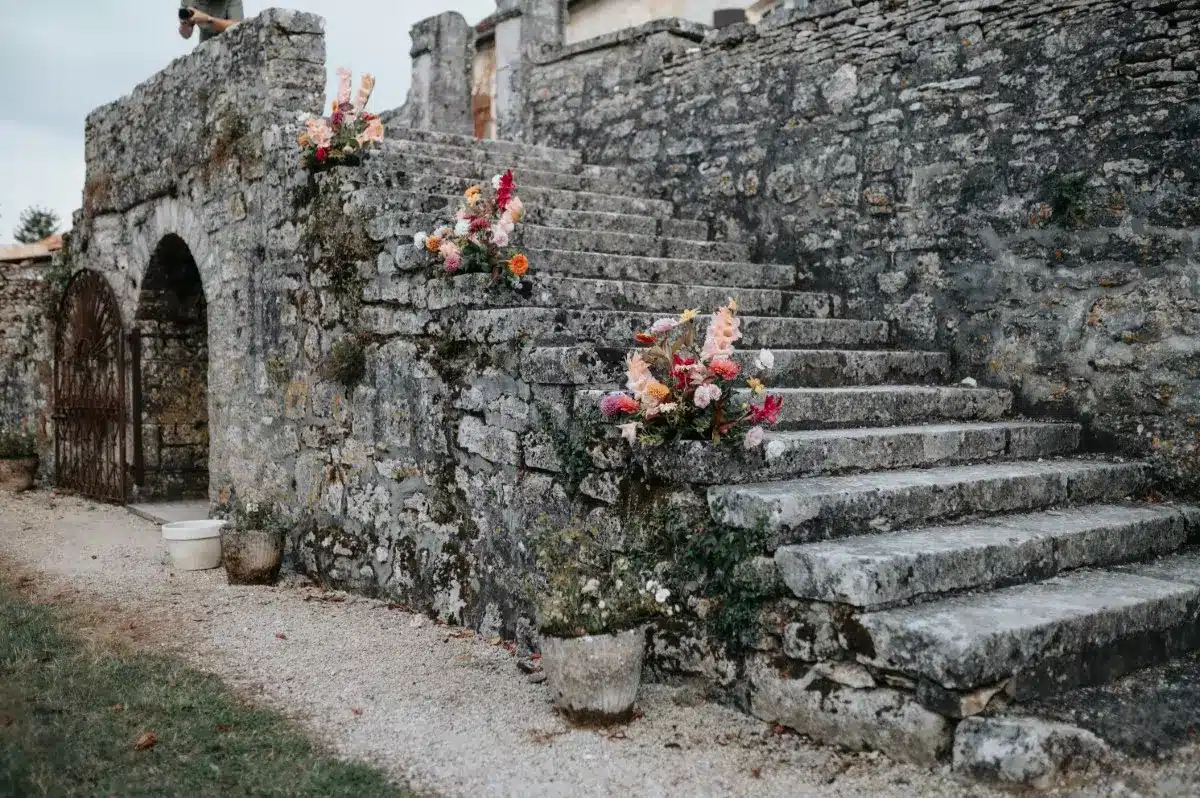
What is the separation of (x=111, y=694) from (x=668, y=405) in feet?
8.22

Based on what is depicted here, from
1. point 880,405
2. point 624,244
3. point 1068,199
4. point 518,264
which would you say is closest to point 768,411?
point 880,405

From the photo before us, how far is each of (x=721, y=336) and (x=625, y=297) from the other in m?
1.74

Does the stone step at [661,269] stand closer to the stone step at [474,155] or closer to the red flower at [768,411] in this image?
the stone step at [474,155]

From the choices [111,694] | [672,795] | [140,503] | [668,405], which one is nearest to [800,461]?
[668,405]

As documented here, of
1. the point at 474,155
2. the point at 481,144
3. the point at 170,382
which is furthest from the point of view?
the point at 170,382

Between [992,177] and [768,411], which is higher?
[992,177]

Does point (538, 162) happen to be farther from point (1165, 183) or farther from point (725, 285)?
point (1165, 183)

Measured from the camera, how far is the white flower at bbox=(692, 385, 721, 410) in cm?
391

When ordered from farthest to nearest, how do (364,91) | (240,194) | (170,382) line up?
(170,382), (240,194), (364,91)

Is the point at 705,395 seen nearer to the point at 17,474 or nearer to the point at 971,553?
the point at 971,553

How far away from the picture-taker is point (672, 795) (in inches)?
126

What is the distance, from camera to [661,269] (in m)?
6.16

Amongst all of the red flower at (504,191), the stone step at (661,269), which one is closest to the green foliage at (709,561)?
the red flower at (504,191)

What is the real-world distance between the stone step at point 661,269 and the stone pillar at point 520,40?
2936mm
